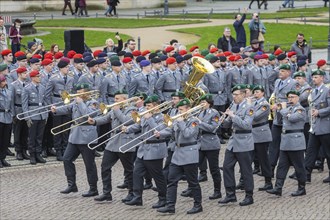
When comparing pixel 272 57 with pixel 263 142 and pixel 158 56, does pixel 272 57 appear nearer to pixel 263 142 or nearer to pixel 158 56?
pixel 158 56

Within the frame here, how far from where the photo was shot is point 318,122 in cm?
1902

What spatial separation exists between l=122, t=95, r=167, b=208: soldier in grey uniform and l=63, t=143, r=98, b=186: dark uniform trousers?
98cm

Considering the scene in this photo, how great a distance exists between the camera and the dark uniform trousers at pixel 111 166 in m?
17.5

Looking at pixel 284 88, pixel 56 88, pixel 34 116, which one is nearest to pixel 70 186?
pixel 34 116

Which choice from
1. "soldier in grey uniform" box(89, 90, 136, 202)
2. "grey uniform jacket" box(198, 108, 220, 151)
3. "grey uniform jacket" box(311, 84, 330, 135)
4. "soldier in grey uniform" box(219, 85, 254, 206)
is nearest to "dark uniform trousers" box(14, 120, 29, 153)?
"soldier in grey uniform" box(89, 90, 136, 202)

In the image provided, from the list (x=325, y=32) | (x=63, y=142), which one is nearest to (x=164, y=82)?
(x=63, y=142)

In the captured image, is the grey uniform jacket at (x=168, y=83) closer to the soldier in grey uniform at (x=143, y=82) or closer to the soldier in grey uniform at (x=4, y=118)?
the soldier in grey uniform at (x=143, y=82)

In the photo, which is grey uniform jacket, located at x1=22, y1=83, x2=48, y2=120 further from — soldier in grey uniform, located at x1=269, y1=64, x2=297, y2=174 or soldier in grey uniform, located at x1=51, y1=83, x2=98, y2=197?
soldier in grey uniform, located at x1=269, y1=64, x2=297, y2=174

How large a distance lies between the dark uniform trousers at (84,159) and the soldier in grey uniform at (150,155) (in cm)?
98

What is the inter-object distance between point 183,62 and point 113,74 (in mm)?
1625

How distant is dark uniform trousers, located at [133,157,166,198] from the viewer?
1692 centimetres

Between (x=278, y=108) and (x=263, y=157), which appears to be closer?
(x=278, y=108)

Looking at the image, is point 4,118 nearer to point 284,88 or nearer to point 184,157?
point 184,157

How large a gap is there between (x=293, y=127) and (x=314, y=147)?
144 cm
